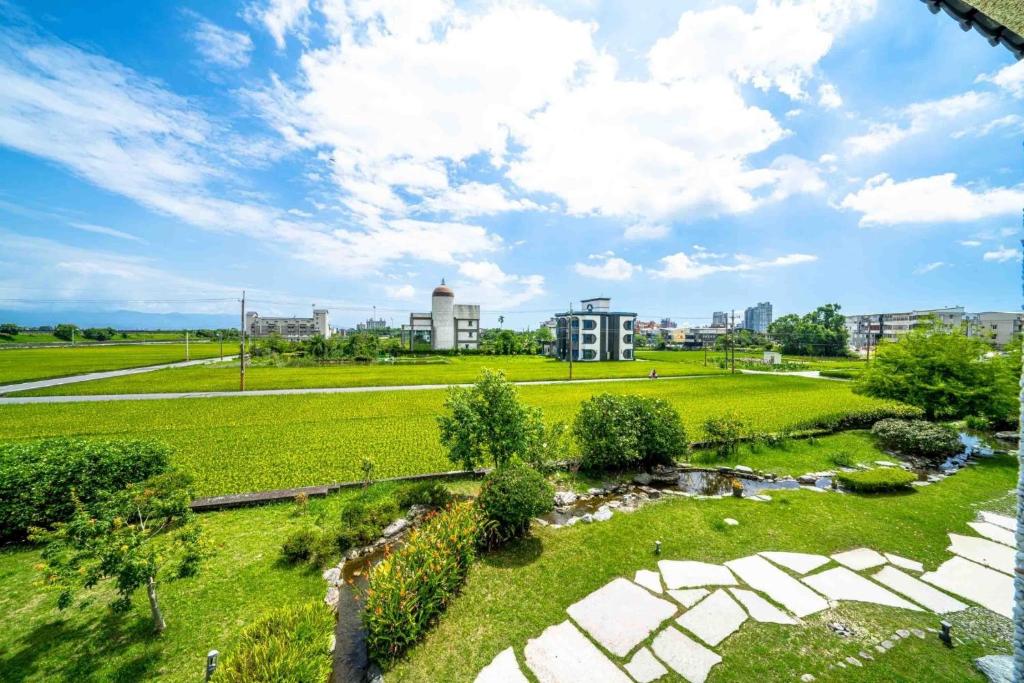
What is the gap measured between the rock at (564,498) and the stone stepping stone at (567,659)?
3.77 m

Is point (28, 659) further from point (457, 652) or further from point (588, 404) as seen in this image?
point (588, 404)

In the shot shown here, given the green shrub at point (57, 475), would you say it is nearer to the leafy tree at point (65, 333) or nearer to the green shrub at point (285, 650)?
the green shrub at point (285, 650)

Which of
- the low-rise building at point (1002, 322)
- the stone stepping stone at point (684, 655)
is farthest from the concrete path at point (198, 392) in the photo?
the low-rise building at point (1002, 322)

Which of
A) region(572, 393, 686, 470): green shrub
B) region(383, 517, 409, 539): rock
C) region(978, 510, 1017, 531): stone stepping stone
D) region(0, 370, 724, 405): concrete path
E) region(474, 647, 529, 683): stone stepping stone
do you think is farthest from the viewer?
region(0, 370, 724, 405): concrete path

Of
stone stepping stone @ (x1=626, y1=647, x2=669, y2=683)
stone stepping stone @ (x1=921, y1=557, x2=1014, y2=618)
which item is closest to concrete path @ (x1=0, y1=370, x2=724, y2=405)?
stone stepping stone @ (x1=626, y1=647, x2=669, y2=683)

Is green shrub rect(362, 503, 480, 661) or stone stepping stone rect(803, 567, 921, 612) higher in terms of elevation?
green shrub rect(362, 503, 480, 661)

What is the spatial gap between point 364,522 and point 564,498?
176 inches

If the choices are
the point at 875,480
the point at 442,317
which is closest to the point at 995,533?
the point at 875,480

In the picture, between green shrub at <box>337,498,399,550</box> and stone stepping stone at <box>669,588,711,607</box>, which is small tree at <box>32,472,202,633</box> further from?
stone stepping stone at <box>669,588,711,607</box>

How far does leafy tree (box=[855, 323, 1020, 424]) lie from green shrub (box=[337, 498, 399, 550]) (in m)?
19.3

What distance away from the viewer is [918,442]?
39.6 ft

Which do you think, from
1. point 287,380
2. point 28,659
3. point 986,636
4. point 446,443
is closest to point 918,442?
point 986,636

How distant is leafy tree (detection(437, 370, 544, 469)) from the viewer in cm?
863

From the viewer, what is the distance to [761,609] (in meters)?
5.12
